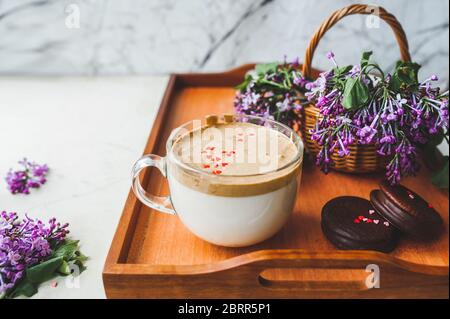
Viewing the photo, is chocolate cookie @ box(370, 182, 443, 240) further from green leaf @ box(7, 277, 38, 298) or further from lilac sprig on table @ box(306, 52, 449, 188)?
green leaf @ box(7, 277, 38, 298)

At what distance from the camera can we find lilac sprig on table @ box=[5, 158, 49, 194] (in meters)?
0.78

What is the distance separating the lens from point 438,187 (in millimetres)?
751

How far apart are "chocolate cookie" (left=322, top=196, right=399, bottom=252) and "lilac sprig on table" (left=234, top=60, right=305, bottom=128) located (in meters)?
0.21

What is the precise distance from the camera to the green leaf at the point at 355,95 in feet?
2.17

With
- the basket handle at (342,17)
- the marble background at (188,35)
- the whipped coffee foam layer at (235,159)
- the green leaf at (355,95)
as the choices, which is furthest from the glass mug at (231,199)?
the marble background at (188,35)

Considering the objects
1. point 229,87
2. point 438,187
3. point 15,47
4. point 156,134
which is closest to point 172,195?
point 156,134

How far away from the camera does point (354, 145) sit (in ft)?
2.40

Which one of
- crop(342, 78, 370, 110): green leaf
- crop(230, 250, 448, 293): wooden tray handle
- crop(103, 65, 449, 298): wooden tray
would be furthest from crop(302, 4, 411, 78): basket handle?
crop(230, 250, 448, 293): wooden tray handle

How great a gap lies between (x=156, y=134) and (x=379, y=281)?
50 centimetres

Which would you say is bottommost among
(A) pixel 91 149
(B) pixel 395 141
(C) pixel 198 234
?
(A) pixel 91 149

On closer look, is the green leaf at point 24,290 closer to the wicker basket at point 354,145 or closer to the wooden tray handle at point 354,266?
the wooden tray handle at point 354,266

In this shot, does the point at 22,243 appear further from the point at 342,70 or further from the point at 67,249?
the point at 342,70

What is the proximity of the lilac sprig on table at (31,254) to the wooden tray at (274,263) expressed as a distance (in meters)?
0.08
